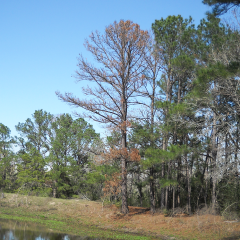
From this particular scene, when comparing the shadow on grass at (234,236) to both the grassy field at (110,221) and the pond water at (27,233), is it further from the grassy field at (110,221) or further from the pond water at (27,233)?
the pond water at (27,233)

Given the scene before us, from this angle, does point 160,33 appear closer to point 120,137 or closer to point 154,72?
point 154,72

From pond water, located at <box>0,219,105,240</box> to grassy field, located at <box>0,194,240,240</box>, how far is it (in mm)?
636

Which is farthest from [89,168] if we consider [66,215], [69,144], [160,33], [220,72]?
[220,72]

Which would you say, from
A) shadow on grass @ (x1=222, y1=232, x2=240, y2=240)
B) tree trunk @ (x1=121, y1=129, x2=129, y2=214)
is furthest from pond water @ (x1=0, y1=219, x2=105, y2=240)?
shadow on grass @ (x1=222, y1=232, x2=240, y2=240)

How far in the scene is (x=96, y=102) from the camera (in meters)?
17.7

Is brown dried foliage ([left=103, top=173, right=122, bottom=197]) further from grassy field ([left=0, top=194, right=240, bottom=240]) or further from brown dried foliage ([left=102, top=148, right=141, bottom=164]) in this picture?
grassy field ([left=0, top=194, right=240, bottom=240])

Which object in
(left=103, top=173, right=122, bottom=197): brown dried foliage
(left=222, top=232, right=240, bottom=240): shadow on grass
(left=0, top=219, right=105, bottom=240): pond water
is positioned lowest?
(left=0, top=219, right=105, bottom=240): pond water

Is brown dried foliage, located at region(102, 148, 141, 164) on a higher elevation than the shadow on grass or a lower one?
higher

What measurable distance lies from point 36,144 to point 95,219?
19734 mm

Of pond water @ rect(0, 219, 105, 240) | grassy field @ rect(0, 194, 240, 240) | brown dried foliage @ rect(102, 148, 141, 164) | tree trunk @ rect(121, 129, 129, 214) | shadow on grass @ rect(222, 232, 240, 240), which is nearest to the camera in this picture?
shadow on grass @ rect(222, 232, 240, 240)

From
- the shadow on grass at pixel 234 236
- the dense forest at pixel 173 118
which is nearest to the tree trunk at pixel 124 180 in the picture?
the dense forest at pixel 173 118

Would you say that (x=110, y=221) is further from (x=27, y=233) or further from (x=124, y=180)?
(x=27, y=233)

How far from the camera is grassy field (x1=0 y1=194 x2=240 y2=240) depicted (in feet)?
42.0

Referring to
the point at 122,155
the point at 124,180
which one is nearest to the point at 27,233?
the point at 124,180
